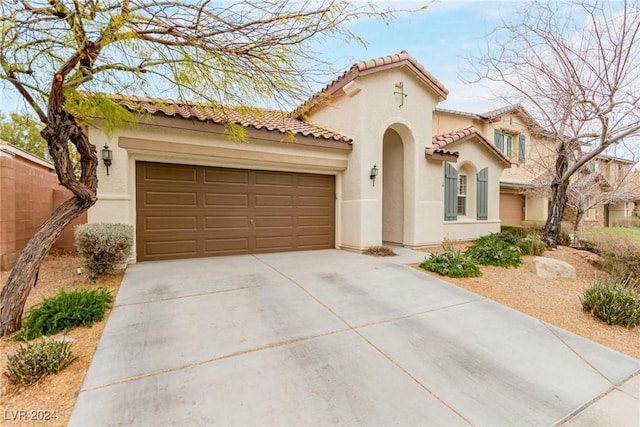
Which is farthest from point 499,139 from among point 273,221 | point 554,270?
point 273,221

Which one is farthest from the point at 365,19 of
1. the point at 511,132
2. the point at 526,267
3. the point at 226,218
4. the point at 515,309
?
the point at 511,132

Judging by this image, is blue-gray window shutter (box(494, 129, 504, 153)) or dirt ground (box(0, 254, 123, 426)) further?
blue-gray window shutter (box(494, 129, 504, 153))

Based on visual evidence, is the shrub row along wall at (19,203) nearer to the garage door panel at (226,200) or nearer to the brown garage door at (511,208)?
the garage door panel at (226,200)

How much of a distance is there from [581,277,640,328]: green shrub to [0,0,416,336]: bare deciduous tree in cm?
560

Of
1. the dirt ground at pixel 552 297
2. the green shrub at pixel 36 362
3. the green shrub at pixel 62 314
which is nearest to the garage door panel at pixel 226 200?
the green shrub at pixel 62 314

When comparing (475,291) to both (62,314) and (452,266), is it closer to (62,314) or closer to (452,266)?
(452,266)

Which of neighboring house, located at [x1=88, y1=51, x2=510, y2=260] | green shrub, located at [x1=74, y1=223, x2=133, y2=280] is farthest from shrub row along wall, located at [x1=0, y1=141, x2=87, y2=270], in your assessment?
green shrub, located at [x1=74, y1=223, x2=133, y2=280]

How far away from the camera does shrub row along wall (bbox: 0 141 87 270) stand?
6137 mm

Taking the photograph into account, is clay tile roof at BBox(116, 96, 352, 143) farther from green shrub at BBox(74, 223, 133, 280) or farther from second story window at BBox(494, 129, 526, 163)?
second story window at BBox(494, 129, 526, 163)

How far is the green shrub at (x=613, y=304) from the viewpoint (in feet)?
14.4

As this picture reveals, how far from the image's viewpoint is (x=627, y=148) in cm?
786

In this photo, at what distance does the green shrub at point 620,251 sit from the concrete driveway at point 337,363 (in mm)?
4808

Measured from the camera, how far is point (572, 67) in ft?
23.5

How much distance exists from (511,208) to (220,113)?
1744 cm
